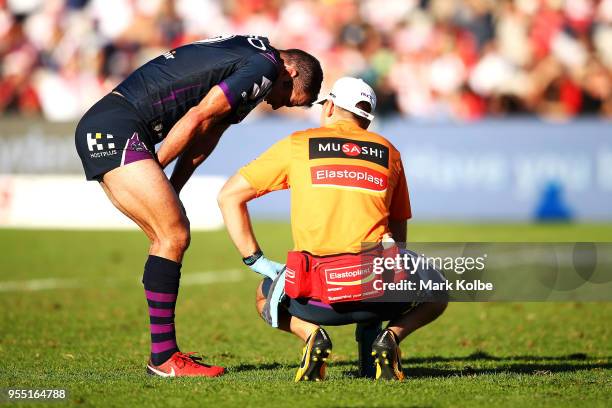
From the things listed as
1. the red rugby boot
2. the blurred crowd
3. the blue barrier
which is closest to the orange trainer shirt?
the red rugby boot

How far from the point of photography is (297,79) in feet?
22.1

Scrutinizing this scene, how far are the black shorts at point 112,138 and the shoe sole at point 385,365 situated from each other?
186 centimetres

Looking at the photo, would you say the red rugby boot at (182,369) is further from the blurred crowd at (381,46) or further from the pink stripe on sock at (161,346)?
the blurred crowd at (381,46)

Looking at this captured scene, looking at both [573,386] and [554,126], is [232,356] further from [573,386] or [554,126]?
[554,126]

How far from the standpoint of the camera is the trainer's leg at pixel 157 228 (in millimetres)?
6395

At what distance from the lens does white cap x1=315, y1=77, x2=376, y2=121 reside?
6254 millimetres

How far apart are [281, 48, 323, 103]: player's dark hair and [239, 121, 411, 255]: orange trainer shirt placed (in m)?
0.63

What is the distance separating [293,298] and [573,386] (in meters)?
1.69

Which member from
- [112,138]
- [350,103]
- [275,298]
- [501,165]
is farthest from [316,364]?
[501,165]

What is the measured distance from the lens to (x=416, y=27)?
21.5 metres

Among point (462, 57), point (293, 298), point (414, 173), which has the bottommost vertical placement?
point (293, 298)

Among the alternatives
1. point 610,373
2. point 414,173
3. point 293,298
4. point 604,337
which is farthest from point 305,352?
point 414,173

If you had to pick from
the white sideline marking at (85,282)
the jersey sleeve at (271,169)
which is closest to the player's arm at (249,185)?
the jersey sleeve at (271,169)

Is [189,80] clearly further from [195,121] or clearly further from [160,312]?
[160,312]
